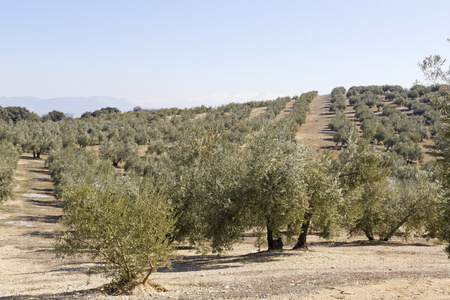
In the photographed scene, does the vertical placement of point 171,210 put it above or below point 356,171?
below

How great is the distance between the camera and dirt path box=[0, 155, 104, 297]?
2423cm

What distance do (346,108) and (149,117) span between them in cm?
11084

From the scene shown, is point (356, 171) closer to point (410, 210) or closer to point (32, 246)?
point (410, 210)

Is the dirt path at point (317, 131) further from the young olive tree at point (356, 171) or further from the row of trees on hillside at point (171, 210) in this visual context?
the young olive tree at point (356, 171)

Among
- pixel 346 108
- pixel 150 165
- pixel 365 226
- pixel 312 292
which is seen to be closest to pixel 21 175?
pixel 150 165

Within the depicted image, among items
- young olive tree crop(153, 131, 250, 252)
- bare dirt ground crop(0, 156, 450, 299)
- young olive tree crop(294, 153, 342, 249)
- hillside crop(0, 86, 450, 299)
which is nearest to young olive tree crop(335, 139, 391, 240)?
hillside crop(0, 86, 450, 299)

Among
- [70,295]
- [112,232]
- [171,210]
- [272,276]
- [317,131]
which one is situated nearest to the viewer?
[112,232]

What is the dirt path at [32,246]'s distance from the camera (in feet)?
79.5

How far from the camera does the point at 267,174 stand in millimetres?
29562

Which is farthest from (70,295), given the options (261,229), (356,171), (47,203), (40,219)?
(47,203)

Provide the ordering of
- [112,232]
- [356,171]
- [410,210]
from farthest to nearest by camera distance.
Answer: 1. [410,210]
2. [356,171]
3. [112,232]

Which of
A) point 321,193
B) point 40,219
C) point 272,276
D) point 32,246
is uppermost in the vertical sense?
point 321,193

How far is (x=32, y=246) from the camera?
47.5 meters

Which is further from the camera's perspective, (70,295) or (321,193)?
(321,193)
